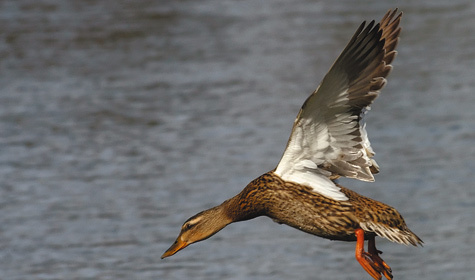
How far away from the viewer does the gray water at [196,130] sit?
8.02 meters

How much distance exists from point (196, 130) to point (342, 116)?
17.0 feet

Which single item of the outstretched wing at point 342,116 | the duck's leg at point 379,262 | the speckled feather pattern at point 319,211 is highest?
the outstretched wing at point 342,116

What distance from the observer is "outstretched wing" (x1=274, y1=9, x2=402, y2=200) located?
5.66 m

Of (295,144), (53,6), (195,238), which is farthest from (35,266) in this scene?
(53,6)

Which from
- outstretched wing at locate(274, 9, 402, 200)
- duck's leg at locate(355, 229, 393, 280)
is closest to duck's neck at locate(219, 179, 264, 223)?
outstretched wing at locate(274, 9, 402, 200)

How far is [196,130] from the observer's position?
10906mm

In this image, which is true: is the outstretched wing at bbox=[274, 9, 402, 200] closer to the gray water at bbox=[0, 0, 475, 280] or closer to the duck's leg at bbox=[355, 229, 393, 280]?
the duck's leg at bbox=[355, 229, 393, 280]

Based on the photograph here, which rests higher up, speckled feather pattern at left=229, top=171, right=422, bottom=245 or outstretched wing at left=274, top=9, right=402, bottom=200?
outstretched wing at left=274, top=9, right=402, bottom=200

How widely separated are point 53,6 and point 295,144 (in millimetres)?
10872

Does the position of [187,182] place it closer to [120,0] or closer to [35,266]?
[35,266]

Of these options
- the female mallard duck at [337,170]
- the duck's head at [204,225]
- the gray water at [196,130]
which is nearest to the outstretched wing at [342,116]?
the female mallard duck at [337,170]

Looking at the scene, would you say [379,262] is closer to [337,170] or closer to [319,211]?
[319,211]

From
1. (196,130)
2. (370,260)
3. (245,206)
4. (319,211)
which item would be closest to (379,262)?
(370,260)

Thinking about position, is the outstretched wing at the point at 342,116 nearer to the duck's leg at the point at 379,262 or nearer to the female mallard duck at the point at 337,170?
the female mallard duck at the point at 337,170
